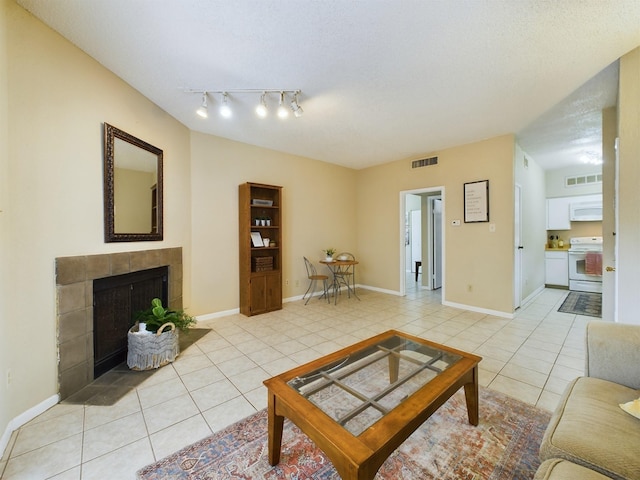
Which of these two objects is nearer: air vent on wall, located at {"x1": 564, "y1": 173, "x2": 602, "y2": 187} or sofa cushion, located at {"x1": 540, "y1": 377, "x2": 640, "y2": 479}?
sofa cushion, located at {"x1": 540, "y1": 377, "x2": 640, "y2": 479}

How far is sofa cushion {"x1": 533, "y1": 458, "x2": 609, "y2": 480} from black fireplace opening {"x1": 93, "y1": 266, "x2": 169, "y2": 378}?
3047 millimetres

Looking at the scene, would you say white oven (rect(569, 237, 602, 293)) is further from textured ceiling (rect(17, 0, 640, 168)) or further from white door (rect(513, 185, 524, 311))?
textured ceiling (rect(17, 0, 640, 168))

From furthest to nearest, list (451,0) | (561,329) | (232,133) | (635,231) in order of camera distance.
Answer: (232,133) < (561,329) < (635,231) < (451,0)

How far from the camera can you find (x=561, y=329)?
3.37 metres

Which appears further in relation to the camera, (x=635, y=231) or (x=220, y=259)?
(x=220, y=259)

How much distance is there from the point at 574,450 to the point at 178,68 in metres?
3.44

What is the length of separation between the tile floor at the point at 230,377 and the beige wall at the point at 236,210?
0.67 metres

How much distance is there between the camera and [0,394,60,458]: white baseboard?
1548 millimetres

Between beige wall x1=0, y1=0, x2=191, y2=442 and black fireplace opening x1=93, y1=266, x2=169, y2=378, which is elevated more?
beige wall x1=0, y1=0, x2=191, y2=442

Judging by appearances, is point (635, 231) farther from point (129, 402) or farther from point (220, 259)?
point (220, 259)

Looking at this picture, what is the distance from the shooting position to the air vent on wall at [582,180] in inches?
213

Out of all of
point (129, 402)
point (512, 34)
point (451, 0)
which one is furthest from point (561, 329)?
point (129, 402)

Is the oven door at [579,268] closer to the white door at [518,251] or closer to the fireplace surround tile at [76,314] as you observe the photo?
the white door at [518,251]

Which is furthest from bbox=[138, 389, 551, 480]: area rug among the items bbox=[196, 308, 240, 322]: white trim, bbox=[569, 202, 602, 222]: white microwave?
bbox=[569, 202, 602, 222]: white microwave
